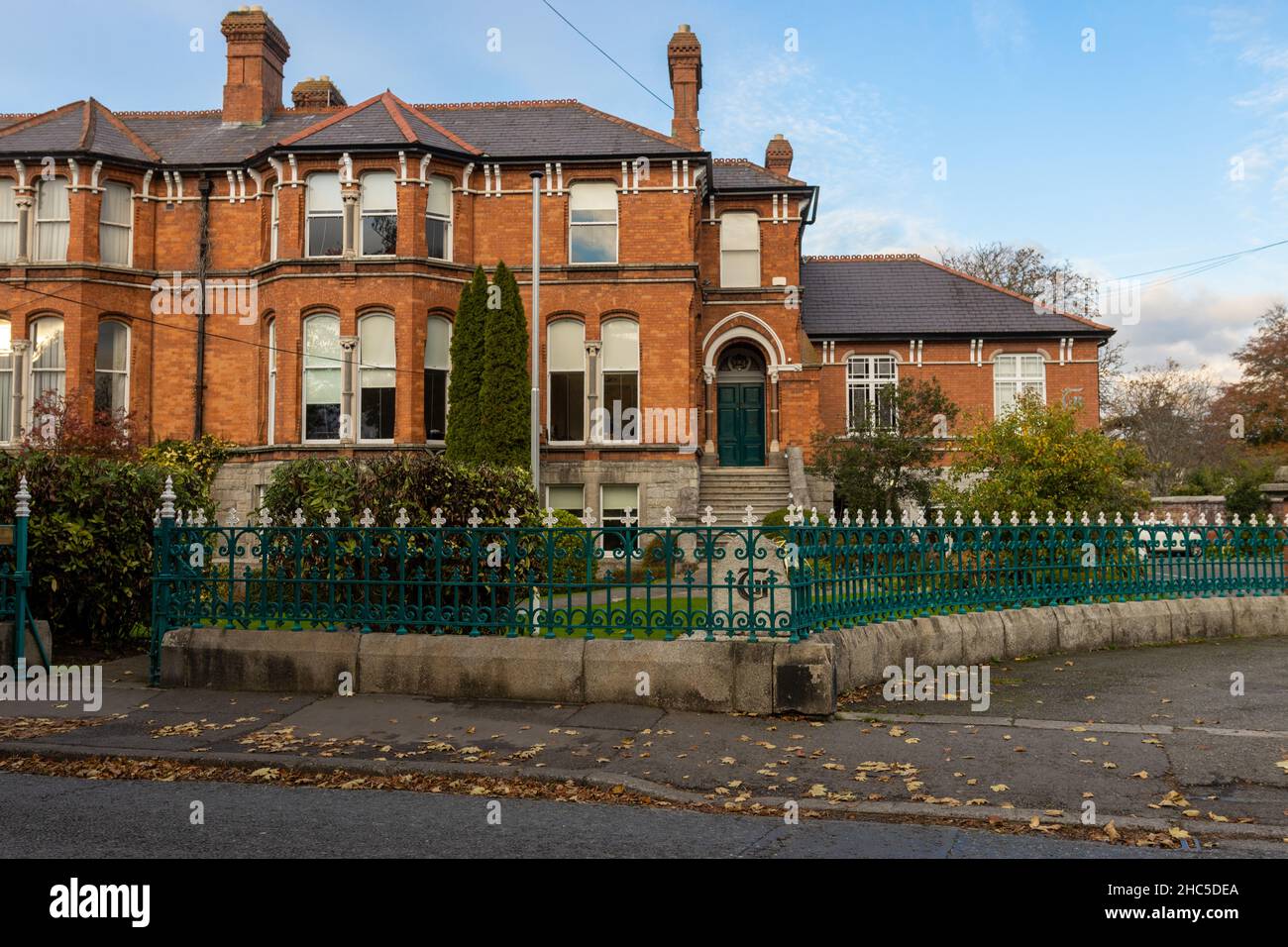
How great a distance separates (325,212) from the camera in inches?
915

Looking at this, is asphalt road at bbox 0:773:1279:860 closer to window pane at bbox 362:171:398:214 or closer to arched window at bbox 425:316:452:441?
arched window at bbox 425:316:452:441

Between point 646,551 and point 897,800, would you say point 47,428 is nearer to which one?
point 646,551

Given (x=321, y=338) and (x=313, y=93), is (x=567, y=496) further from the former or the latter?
(x=313, y=93)

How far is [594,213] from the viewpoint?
2403cm

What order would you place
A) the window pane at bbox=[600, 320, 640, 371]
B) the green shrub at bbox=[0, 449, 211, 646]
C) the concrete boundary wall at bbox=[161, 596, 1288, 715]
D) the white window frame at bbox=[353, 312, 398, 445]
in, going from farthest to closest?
the window pane at bbox=[600, 320, 640, 371] → the white window frame at bbox=[353, 312, 398, 445] → the green shrub at bbox=[0, 449, 211, 646] → the concrete boundary wall at bbox=[161, 596, 1288, 715]

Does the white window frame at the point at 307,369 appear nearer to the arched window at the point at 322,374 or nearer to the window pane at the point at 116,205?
the arched window at the point at 322,374

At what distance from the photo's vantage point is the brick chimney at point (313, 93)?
1129 inches

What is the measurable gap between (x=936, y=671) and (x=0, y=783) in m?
7.96

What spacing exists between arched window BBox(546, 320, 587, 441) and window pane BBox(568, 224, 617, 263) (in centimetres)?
170

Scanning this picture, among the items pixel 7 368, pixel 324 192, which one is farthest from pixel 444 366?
pixel 7 368

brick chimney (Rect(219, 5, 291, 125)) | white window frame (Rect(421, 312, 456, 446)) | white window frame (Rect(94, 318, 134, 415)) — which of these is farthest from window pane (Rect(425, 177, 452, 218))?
white window frame (Rect(94, 318, 134, 415))

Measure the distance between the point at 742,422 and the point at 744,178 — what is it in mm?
6939

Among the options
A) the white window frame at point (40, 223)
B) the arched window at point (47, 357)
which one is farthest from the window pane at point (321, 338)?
the white window frame at point (40, 223)

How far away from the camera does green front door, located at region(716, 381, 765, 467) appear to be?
27891mm
